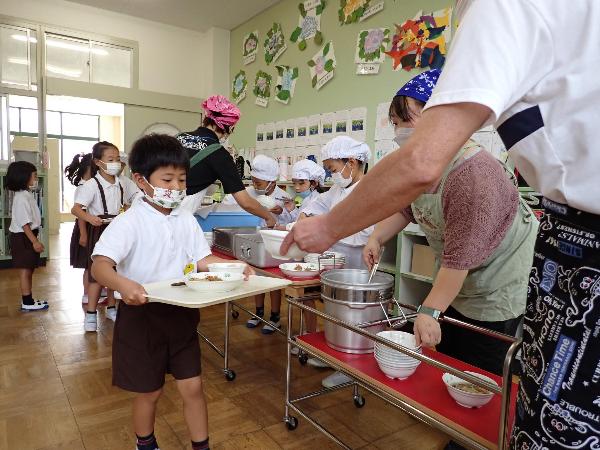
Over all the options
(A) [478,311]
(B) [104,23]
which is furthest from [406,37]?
(B) [104,23]

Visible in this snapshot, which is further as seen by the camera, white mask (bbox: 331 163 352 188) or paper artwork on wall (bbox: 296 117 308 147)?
paper artwork on wall (bbox: 296 117 308 147)

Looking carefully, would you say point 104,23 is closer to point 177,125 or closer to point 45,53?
point 45,53

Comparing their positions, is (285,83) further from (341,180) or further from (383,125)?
(341,180)

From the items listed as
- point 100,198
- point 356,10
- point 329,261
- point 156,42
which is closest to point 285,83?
point 356,10

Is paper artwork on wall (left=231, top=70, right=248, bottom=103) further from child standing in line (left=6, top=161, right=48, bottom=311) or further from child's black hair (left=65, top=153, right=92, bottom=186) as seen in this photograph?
child standing in line (left=6, top=161, right=48, bottom=311)

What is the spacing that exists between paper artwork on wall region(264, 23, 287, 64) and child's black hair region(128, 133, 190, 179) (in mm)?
3911

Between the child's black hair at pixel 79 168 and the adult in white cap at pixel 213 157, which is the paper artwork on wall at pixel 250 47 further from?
the adult in white cap at pixel 213 157

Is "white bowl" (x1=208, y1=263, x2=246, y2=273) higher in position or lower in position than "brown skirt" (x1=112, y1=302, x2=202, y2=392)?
higher

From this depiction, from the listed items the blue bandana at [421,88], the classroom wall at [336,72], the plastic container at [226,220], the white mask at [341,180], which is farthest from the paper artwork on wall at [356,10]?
the blue bandana at [421,88]

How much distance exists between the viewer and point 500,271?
1.26 meters

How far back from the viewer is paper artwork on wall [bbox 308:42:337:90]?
4258 millimetres

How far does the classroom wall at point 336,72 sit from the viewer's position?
3578 mm

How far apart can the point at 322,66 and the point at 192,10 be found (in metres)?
2.27

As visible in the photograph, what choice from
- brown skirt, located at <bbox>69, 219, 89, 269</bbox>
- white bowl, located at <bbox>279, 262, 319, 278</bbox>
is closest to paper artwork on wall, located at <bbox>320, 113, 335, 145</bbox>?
brown skirt, located at <bbox>69, 219, 89, 269</bbox>
